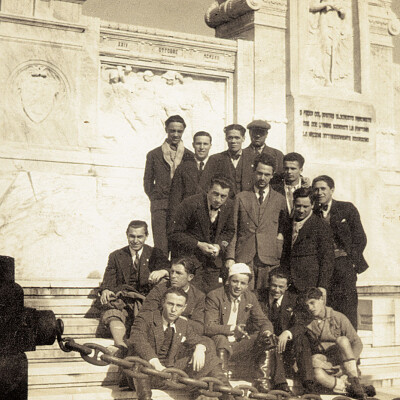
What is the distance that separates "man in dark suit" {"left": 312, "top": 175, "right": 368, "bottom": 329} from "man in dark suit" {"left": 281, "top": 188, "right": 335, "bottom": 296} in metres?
0.24

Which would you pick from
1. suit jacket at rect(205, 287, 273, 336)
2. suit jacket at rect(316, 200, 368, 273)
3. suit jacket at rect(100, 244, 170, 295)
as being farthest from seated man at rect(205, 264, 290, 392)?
suit jacket at rect(316, 200, 368, 273)

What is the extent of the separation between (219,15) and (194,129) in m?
2.15

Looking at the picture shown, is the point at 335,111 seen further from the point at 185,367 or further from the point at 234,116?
the point at 185,367

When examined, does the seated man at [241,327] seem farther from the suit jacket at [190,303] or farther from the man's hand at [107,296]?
the man's hand at [107,296]

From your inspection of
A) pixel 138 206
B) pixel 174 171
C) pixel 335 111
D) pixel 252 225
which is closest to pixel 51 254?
pixel 138 206

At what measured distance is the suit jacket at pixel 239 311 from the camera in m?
6.57

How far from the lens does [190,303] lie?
6691 millimetres

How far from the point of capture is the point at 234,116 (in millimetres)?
11156

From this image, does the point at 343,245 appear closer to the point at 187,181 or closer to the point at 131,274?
the point at 187,181

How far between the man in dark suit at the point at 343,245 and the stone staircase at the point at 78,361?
2.15 feet

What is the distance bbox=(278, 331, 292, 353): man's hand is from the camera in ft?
21.5

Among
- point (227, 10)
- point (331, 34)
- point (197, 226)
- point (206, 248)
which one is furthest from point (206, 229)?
point (331, 34)

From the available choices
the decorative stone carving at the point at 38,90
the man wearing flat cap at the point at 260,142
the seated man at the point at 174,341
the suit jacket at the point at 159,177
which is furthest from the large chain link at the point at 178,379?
the decorative stone carving at the point at 38,90

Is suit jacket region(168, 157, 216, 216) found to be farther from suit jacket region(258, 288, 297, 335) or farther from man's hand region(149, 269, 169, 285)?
suit jacket region(258, 288, 297, 335)
